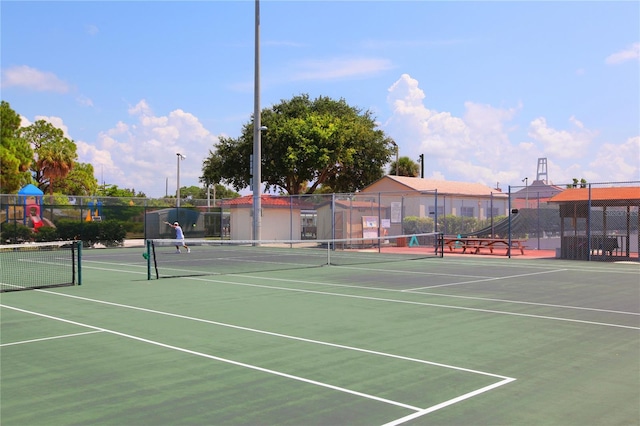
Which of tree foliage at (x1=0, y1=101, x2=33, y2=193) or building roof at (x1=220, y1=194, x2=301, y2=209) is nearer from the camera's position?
building roof at (x1=220, y1=194, x2=301, y2=209)

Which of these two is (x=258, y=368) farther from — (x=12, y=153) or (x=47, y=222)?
(x=12, y=153)

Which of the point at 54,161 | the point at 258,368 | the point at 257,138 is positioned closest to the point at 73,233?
the point at 257,138

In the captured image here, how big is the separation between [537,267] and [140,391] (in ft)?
58.8

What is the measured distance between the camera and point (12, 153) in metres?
46.7

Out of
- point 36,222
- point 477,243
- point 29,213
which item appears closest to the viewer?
point 477,243

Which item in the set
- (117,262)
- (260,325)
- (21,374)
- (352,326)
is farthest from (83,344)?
(117,262)

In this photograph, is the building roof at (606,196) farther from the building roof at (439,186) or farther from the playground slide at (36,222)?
the playground slide at (36,222)

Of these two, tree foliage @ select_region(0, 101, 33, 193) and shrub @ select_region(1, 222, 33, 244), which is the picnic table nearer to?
shrub @ select_region(1, 222, 33, 244)

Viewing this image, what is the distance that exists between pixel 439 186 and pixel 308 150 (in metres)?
10.5

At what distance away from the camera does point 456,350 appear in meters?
8.30

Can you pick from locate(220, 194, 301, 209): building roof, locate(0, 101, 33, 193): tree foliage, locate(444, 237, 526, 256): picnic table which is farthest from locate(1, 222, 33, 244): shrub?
locate(444, 237, 526, 256): picnic table

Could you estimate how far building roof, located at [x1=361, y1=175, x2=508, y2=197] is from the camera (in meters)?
45.3

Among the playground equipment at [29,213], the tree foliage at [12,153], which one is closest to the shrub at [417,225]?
the playground equipment at [29,213]

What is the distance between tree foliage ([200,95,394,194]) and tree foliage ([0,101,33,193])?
15169 millimetres
